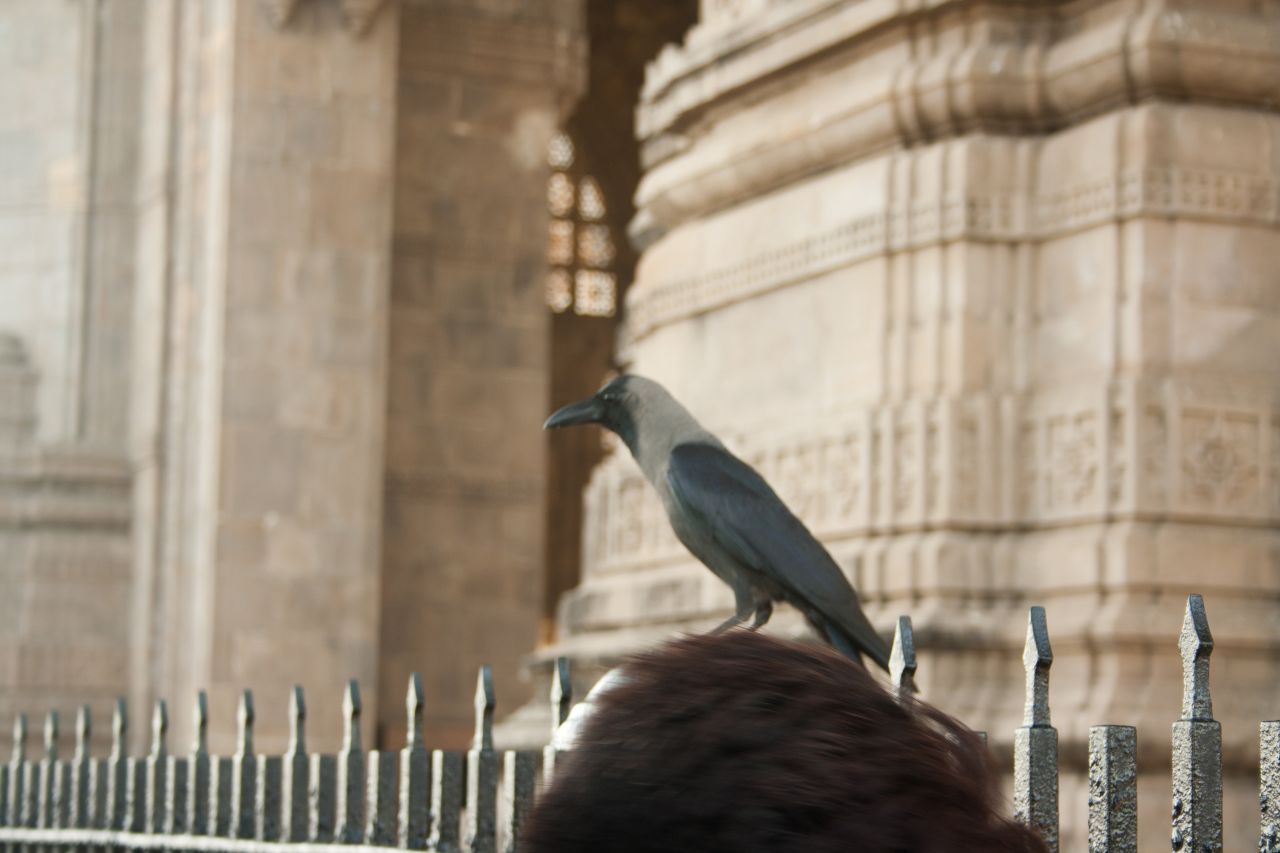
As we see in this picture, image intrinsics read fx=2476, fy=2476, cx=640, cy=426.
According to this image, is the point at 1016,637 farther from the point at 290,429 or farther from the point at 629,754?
the point at 290,429

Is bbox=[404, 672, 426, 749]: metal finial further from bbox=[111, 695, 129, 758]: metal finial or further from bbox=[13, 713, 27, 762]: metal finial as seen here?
bbox=[13, 713, 27, 762]: metal finial

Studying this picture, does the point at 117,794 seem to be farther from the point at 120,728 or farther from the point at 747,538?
the point at 747,538

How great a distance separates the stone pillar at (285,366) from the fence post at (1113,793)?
1247 cm

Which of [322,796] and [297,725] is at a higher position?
[297,725]

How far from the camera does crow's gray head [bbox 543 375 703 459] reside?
532 cm

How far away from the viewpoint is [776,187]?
8477 millimetres

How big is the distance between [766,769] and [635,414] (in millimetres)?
3823

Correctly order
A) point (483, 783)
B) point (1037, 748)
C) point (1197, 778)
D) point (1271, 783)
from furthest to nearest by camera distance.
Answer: point (483, 783)
point (1037, 748)
point (1197, 778)
point (1271, 783)

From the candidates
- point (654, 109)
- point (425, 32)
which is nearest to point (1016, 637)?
point (654, 109)

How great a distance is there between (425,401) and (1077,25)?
10396mm

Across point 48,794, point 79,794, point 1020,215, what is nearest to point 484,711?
point 79,794

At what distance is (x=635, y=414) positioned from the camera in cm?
539

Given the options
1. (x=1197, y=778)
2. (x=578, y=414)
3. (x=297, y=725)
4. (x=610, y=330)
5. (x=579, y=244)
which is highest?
(x=579, y=244)

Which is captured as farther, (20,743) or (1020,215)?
(20,743)
